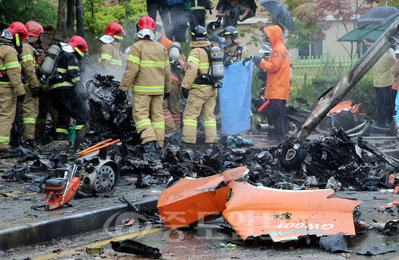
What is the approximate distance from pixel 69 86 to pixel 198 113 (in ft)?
8.90

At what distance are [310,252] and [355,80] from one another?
5397mm

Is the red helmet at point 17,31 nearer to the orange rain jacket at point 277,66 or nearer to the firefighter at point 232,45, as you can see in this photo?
the firefighter at point 232,45

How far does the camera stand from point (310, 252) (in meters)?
3.53

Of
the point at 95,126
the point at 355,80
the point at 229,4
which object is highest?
the point at 229,4

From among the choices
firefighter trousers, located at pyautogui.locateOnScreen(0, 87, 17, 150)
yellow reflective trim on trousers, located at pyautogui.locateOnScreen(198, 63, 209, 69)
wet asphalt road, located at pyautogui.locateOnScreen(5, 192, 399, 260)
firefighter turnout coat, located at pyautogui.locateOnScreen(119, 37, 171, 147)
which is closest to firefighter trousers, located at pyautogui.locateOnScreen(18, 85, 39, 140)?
firefighter trousers, located at pyautogui.locateOnScreen(0, 87, 17, 150)

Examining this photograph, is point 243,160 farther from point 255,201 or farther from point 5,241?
point 5,241

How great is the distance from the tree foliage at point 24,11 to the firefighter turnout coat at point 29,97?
601cm

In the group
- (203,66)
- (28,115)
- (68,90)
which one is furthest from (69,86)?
(203,66)

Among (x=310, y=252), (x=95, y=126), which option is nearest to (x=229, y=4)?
(x=95, y=126)

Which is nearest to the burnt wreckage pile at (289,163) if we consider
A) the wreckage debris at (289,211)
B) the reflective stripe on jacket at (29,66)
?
the wreckage debris at (289,211)

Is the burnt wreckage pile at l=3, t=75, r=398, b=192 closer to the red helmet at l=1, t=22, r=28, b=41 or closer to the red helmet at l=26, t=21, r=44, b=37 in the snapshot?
the red helmet at l=1, t=22, r=28, b=41

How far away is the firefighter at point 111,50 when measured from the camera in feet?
33.3

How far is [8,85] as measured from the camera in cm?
860

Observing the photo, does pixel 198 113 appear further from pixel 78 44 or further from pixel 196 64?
pixel 78 44
